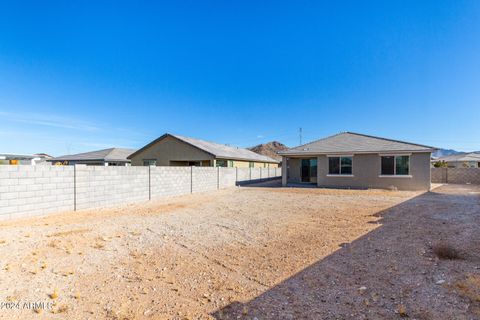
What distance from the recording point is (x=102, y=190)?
33.3 ft

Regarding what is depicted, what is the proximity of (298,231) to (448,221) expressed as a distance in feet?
16.0

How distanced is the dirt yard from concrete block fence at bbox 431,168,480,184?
1883 cm

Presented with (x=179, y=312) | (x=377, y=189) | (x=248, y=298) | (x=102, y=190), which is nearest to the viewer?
(x=179, y=312)

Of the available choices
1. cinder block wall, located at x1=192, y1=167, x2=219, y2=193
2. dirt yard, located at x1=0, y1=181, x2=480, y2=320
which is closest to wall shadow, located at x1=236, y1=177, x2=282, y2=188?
cinder block wall, located at x1=192, y1=167, x2=219, y2=193

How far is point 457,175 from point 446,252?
23.2 meters

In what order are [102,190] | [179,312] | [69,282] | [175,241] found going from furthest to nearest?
1. [102,190]
2. [175,241]
3. [69,282]
4. [179,312]

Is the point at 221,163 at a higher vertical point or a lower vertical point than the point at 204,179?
higher

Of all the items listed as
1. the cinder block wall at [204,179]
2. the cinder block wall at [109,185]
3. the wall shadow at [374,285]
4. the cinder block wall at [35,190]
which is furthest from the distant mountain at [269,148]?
the wall shadow at [374,285]

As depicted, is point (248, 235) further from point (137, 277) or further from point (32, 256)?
point (32, 256)

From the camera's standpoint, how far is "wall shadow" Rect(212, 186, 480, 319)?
3076mm

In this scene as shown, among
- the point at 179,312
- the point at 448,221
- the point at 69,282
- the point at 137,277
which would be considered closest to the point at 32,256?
the point at 69,282

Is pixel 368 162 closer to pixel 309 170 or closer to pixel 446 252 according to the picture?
pixel 309 170

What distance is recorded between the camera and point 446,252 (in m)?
4.95

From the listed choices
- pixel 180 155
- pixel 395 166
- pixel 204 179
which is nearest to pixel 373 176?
pixel 395 166
